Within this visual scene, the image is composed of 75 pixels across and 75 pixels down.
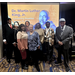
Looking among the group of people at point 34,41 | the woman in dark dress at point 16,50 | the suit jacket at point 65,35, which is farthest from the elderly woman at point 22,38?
the suit jacket at point 65,35

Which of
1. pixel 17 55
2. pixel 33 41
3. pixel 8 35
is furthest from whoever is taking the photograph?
pixel 17 55

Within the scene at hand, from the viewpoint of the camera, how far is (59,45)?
93.7 inches

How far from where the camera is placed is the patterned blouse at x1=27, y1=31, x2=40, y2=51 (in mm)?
2250

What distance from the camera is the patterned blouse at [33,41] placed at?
2.25m

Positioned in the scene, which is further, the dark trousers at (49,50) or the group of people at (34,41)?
the dark trousers at (49,50)

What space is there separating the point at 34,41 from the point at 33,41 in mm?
26

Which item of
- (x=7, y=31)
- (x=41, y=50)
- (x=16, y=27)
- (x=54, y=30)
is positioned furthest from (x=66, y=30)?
(x=7, y=31)

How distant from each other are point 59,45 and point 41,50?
513mm

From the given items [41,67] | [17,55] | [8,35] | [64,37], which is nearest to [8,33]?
[8,35]

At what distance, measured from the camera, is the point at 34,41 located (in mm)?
2250

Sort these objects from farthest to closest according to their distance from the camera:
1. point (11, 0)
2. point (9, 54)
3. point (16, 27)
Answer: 1. point (9, 54)
2. point (16, 27)
3. point (11, 0)

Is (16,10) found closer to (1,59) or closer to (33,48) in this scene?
(33,48)

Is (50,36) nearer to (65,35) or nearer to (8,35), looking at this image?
(65,35)

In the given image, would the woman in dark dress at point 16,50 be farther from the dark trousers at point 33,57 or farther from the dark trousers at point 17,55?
the dark trousers at point 33,57
